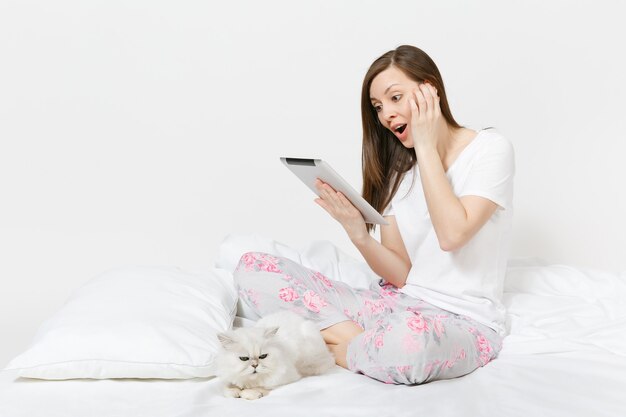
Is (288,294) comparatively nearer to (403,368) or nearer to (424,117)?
(403,368)

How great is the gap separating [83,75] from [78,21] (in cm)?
24

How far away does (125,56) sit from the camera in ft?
11.4

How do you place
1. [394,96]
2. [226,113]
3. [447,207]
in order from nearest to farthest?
[447,207], [394,96], [226,113]

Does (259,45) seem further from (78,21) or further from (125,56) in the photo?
(78,21)

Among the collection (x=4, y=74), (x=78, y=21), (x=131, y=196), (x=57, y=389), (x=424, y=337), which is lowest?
(x=57, y=389)

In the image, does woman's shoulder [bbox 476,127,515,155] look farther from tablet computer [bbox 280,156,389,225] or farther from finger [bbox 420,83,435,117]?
tablet computer [bbox 280,156,389,225]

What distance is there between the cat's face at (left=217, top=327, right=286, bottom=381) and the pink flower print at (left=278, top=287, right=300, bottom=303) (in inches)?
13.7

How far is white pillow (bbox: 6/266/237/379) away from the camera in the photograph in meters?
1.86

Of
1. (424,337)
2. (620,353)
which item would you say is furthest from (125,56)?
(620,353)

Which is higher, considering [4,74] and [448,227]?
[4,74]

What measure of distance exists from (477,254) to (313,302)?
0.48 metres

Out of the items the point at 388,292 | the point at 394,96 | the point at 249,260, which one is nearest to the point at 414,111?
the point at 394,96

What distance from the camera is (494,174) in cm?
213

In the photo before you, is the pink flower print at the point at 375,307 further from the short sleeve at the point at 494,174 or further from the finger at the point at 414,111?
the finger at the point at 414,111
